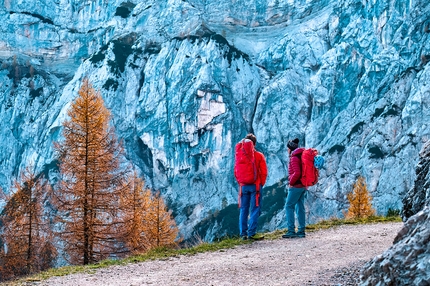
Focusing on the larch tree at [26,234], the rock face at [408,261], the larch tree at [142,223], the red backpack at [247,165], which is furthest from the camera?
the larch tree at [26,234]

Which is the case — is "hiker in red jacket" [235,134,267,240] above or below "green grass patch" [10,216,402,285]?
above

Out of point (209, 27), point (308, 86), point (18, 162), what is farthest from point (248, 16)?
point (18, 162)

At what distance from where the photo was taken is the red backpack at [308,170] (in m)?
9.06

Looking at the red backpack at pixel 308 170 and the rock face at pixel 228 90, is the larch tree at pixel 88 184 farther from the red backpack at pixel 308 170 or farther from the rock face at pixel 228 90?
the rock face at pixel 228 90

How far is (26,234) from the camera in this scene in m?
18.9

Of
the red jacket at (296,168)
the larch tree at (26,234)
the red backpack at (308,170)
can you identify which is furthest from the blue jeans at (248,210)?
the larch tree at (26,234)

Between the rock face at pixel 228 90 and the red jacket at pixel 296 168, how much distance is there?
174 feet

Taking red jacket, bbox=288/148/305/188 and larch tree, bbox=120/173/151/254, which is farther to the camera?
larch tree, bbox=120/173/151/254

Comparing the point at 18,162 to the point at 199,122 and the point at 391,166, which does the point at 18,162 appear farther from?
the point at 391,166

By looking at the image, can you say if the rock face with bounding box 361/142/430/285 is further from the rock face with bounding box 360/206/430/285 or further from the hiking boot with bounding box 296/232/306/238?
the hiking boot with bounding box 296/232/306/238

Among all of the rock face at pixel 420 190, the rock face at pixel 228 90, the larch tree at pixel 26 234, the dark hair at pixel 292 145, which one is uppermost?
the rock face at pixel 228 90

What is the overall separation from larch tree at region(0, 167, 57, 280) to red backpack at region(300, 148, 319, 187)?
43.2 feet

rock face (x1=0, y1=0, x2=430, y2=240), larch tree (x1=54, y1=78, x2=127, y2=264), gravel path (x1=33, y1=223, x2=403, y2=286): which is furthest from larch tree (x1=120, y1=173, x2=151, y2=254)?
rock face (x1=0, y1=0, x2=430, y2=240)

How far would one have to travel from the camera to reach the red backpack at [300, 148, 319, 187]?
Answer: 906 cm
